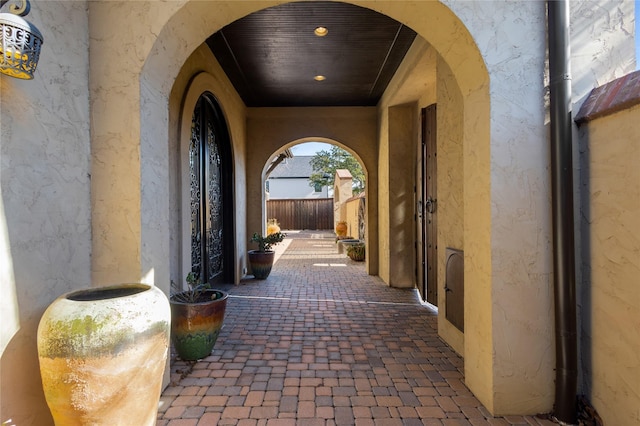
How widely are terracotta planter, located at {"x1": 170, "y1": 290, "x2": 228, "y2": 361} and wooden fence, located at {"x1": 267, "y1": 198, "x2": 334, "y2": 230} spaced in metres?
17.2

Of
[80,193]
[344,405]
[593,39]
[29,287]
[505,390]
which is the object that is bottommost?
[344,405]

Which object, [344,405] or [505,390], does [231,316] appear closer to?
[344,405]

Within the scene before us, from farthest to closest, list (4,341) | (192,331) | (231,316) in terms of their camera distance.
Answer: (231,316) < (192,331) < (4,341)

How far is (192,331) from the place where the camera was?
2.60 metres

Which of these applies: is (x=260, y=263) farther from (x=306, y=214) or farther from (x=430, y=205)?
(x=306, y=214)

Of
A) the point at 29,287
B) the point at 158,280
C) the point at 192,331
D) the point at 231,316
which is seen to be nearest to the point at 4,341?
the point at 29,287

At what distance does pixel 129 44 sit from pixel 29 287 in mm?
1420

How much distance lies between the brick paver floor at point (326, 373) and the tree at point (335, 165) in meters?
13.8

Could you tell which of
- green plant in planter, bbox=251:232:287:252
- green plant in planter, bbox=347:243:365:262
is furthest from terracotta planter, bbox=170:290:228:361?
green plant in planter, bbox=347:243:365:262

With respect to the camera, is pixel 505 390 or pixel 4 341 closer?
pixel 4 341

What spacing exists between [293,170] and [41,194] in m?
28.9

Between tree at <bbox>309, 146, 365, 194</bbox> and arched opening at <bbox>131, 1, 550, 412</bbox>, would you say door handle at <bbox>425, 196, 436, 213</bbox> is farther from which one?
tree at <bbox>309, 146, 365, 194</bbox>

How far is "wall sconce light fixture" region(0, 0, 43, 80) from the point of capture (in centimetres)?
128

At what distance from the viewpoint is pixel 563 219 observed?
1848mm
